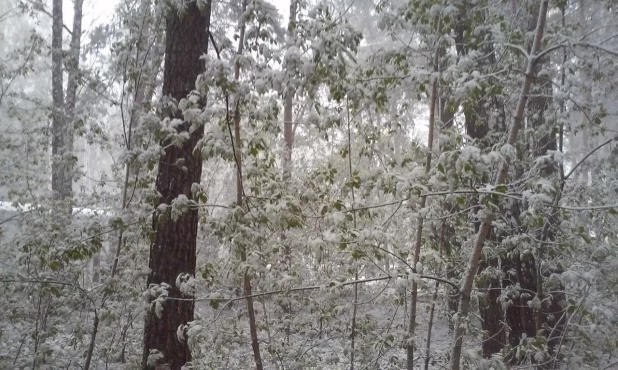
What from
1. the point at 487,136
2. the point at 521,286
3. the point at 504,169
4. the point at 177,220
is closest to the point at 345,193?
the point at 487,136

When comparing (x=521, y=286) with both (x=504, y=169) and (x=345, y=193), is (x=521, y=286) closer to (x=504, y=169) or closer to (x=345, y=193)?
(x=345, y=193)

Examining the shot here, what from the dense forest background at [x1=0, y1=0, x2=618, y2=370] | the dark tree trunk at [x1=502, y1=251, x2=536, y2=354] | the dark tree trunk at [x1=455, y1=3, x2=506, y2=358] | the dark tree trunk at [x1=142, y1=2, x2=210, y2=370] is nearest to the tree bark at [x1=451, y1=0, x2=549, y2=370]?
the dense forest background at [x1=0, y1=0, x2=618, y2=370]

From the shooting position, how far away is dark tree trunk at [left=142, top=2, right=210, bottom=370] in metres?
4.39

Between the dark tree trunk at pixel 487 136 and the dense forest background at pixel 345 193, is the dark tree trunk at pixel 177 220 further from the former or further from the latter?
the dark tree trunk at pixel 487 136

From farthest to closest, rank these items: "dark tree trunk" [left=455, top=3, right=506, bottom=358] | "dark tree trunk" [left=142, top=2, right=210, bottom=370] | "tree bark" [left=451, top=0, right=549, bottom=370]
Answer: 1. "dark tree trunk" [left=142, top=2, right=210, bottom=370]
2. "dark tree trunk" [left=455, top=3, right=506, bottom=358]
3. "tree bark" [left=451, top=0, right=549, bottom=370]

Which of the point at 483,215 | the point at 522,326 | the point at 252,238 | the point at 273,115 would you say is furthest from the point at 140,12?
the point at 522,326

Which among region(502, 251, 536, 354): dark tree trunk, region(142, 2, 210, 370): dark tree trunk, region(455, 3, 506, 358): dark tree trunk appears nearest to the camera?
region(455, 3, 506, 358): dark tree trunk

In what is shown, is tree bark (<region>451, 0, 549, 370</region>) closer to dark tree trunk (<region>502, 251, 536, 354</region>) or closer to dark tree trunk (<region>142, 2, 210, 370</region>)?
dark tree trunk (<region>142, 2, 210, 370</region>)

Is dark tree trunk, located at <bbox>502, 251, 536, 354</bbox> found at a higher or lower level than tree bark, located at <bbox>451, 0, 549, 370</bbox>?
lower

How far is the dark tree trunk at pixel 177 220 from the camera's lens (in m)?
4.39

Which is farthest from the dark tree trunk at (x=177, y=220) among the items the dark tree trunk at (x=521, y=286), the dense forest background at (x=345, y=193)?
the dark tree trunk at (x=521, y=286)

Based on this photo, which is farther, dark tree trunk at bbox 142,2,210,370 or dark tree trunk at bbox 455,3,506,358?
dark tree trunk at bbox 142,2,210,370

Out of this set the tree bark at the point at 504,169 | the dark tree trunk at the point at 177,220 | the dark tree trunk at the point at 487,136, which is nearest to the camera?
the tree bark at the point at 504,169

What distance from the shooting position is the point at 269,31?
3.50 meters
